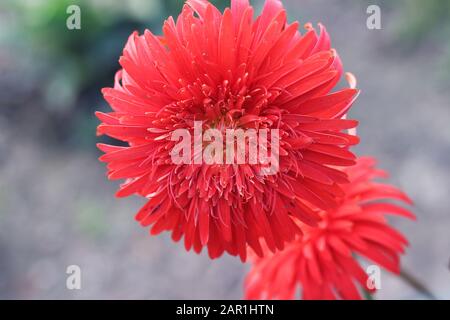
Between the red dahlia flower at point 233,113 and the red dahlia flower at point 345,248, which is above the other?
the red dahlia flower at point 233,113

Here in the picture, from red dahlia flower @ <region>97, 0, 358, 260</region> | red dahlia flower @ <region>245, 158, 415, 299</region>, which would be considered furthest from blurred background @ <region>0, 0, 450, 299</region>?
red dahlia flower @ <region>97, 0, 358, 260</region>

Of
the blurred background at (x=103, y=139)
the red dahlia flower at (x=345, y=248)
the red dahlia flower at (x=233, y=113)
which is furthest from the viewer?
the blurred background at (x=103, y=139)

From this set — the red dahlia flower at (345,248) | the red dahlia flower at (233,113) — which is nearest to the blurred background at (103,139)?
the red dahlia flower at (345,248)

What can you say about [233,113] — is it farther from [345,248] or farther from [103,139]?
[103,139]

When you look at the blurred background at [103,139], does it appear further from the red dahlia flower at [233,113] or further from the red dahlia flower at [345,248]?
the red dahlia flower at [233,113]

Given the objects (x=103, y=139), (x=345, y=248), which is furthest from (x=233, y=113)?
(x=103, y=139)

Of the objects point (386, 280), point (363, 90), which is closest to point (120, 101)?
point (386, 280)
